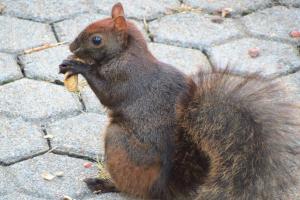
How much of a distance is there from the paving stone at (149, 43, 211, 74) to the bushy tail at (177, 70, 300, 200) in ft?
3.20

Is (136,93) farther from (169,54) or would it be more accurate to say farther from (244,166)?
(169,54)

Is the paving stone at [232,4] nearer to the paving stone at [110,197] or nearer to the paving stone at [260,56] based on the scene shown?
the paving stone at [260,56]

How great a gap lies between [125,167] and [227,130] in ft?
1.21

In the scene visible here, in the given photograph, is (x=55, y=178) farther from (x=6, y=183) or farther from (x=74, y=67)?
(x=74, y=67)

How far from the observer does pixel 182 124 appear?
2.56 meters

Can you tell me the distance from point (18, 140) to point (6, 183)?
0.24m

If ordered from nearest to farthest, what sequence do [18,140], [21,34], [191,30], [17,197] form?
[17,197], [18,140], [21,34], [191,30]

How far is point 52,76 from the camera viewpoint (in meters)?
3.40

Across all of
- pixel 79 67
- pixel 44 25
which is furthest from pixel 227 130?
pixel 44 25

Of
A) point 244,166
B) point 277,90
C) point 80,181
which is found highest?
point 277,90

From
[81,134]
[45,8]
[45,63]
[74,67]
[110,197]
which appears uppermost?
[74,67]

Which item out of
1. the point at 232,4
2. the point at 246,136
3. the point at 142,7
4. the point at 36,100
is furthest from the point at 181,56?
the point at 246,136

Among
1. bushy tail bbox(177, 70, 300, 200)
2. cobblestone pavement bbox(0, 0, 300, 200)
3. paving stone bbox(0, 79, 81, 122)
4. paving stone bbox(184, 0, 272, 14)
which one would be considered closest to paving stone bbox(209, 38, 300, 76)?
cobblestone pavement bbox(0, 0, 300, 200)

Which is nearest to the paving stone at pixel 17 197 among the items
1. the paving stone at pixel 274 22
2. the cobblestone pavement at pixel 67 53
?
the cobblestone pavement at pixel 67 53
